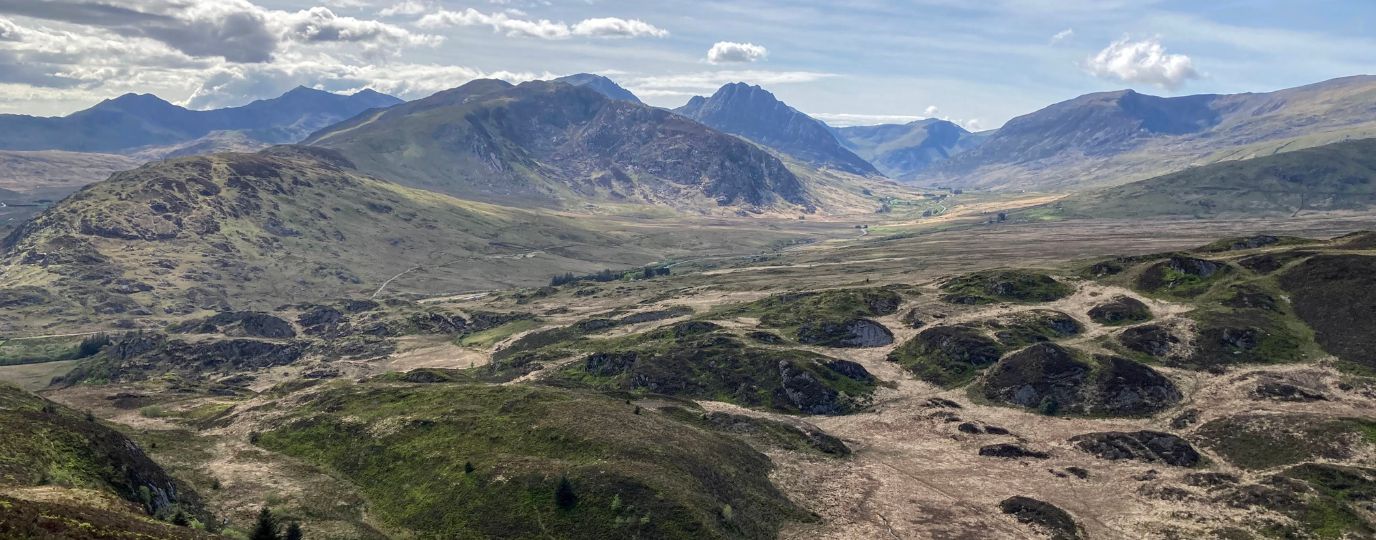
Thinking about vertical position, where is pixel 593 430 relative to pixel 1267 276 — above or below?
below

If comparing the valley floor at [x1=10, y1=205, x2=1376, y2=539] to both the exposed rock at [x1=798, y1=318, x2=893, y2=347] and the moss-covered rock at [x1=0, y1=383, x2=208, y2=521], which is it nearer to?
the moss-covered rock at [x1=0, y1=383, x2=208, y2=521]

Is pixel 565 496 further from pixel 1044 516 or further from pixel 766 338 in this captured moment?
pixel 766 338

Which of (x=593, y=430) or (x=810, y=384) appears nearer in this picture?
(x=593, y=430)

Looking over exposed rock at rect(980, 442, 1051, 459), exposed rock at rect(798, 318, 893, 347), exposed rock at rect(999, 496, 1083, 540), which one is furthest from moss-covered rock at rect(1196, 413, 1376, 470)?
exposed rock at rect(798, 318, 893, 347)

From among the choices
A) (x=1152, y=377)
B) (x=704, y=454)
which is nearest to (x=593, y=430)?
(x=704, y=454)

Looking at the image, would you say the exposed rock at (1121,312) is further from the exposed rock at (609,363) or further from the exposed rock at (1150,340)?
the exposed rock at (609,363)

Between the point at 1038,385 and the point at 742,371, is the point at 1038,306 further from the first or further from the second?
the point at 742,371
